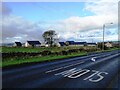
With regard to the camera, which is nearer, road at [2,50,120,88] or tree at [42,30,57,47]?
road at [2,50,120,88]

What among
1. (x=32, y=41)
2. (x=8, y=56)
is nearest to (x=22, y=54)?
(x=8, y=56)

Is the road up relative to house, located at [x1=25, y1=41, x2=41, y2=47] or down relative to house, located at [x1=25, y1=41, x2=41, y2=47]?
up

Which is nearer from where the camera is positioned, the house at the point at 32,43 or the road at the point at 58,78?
the road at the point at 58,78

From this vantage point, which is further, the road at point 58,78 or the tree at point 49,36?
the tree at point 49,36

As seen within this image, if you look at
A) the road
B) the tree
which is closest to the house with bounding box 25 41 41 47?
the tree

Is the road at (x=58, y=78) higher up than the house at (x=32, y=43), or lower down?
higher up

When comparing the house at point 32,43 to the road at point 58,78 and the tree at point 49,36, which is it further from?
the road at point 58,78

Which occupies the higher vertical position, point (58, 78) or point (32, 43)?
point (58, 78)

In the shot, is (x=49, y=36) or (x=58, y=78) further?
(x=49, y=36)

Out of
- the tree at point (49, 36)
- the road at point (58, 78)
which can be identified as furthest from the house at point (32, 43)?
the road at point (58, 78)

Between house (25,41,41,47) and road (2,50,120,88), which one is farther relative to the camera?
house (25,41,41,47)

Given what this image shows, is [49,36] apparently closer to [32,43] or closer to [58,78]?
[32,43]

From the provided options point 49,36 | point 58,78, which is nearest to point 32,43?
point 49,36

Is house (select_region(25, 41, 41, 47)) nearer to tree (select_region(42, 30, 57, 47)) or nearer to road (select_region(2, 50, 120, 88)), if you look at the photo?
tree (select_region(42, 30, 57, 47))
